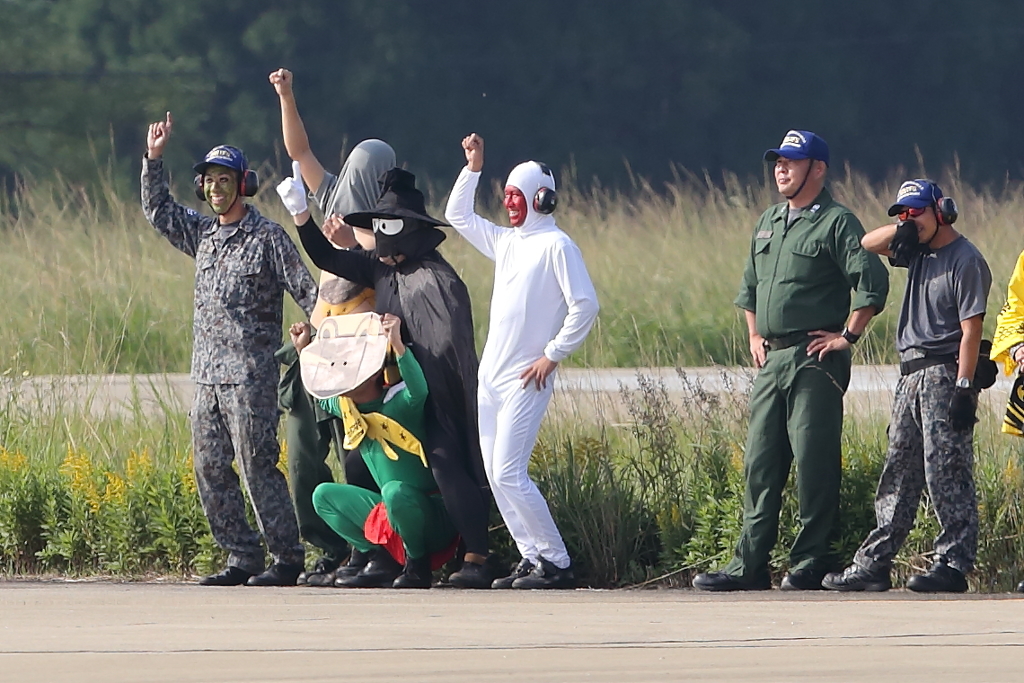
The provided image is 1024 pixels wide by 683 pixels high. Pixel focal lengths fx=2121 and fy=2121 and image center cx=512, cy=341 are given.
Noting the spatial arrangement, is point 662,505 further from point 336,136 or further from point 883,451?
point 336,136

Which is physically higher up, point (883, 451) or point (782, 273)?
point (782, 273)

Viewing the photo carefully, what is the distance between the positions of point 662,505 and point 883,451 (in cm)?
108

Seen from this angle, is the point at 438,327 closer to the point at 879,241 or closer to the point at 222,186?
the point at 222,186

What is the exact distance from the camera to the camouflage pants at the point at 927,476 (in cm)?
883

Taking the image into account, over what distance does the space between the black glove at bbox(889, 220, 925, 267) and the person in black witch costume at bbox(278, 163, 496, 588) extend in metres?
1.90

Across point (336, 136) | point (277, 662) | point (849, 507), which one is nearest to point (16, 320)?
point (849, 507)

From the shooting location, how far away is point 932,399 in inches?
348

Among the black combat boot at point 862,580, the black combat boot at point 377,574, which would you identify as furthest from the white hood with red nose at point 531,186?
the black combat boot at point 862,580

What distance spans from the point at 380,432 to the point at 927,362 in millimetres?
2391

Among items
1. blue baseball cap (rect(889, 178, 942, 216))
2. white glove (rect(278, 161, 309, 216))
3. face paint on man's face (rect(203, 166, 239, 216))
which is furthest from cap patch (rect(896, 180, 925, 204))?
face paint on man's face (rect(203, 166, 239, 216))

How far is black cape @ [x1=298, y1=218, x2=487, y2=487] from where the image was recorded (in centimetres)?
942

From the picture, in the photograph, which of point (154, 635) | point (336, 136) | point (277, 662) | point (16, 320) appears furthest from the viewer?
point (336, 136)

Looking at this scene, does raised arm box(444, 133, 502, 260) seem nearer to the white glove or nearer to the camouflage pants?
the white glove

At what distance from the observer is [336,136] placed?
41469 millimetres
